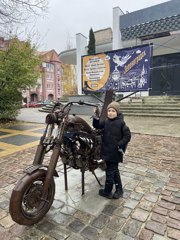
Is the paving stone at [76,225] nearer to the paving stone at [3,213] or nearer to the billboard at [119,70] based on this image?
the paving stone at [3,213]

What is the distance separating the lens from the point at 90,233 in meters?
2.00

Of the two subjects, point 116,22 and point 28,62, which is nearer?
point 28,62

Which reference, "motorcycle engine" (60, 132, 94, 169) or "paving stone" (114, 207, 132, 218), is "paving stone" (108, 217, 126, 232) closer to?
"paving stone" (114, 207, 132, 218)

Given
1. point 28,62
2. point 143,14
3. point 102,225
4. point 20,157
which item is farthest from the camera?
point 143,14

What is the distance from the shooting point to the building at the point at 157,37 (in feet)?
41.0

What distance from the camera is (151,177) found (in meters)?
3.29

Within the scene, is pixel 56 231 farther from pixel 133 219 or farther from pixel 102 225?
pixel 133 219

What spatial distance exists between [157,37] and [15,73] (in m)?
9.77

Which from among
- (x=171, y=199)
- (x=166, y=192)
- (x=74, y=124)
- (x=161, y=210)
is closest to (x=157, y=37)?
(x=166, y=192)

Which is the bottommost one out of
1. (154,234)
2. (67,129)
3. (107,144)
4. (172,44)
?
(154,234)

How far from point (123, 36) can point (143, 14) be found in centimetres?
186

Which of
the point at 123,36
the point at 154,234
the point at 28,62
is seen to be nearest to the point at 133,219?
the point at 154,234

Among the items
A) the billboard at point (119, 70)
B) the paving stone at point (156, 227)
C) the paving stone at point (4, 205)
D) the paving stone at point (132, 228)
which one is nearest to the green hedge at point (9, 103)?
the billboard at point (119, 70)

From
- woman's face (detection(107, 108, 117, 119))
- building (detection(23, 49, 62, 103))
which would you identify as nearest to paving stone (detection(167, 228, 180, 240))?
woman's face (detection(107, 108, 117, 119))
